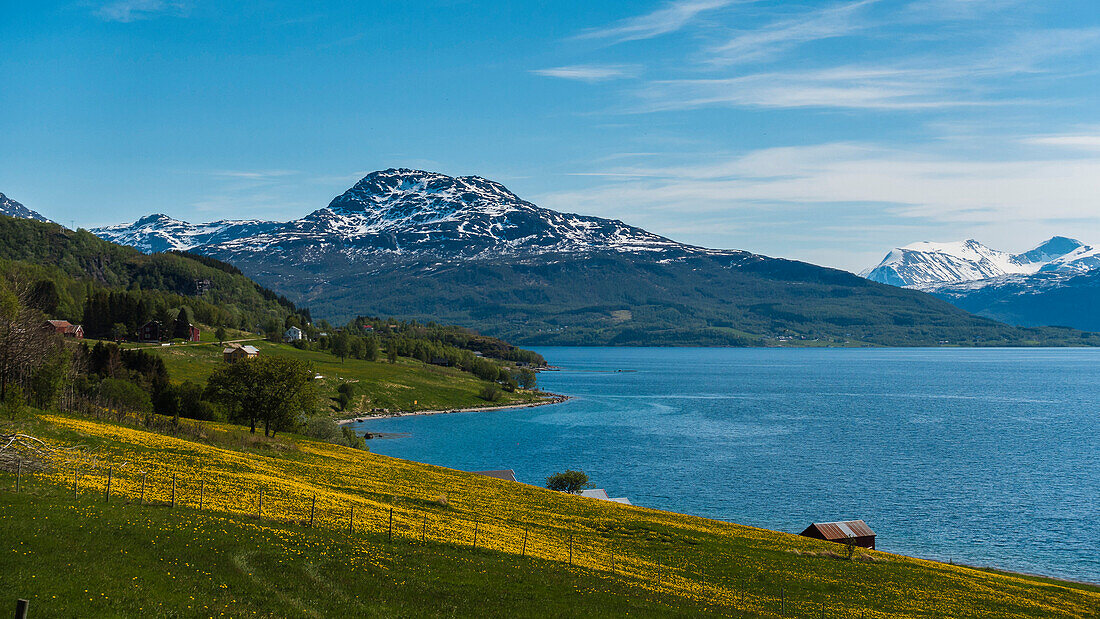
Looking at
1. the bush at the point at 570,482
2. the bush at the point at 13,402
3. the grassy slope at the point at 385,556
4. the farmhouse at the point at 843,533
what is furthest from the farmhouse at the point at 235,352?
the farmhouse at the point at 843,533

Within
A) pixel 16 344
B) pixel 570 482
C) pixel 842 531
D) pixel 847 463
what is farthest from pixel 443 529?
pixel 847 463

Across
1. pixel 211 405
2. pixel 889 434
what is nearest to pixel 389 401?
pixel 211 405

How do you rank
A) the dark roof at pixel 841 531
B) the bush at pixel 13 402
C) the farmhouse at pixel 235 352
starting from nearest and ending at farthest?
1. the bush at pixel 13 402
2. the dark roof at pixel 841 531
3. the farmhouse at pixel 235 352

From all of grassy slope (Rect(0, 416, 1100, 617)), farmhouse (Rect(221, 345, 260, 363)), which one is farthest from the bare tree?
farmhouse (Rect(221, 345, 260, 363))

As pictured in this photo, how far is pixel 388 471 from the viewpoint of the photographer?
6744 centimetres

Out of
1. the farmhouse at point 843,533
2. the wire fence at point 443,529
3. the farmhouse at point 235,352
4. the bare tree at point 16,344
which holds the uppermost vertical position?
the bare tree at point 16,344

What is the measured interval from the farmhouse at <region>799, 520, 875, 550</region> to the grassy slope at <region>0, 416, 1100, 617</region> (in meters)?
4.89

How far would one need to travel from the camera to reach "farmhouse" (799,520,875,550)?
216 feet

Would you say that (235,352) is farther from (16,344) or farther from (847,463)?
(847,463)

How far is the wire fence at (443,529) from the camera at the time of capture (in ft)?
119

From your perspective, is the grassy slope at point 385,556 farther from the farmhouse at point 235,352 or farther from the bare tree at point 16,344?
the farmhouse at point 235,352

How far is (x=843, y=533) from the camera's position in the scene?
66438mm

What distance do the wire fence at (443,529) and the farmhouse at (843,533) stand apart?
20.6 metres

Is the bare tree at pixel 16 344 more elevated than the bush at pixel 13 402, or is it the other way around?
the bare tree at pixel 16 344
